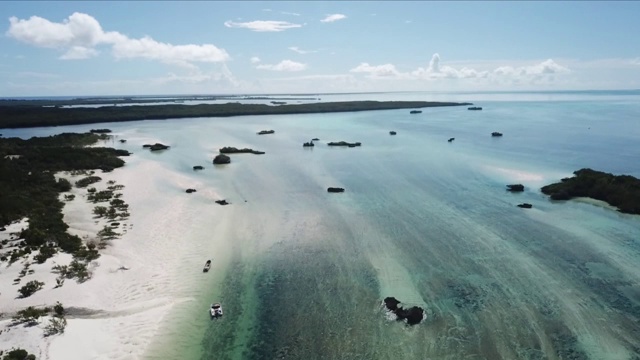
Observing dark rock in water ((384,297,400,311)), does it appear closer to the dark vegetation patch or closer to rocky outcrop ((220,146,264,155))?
the dark vegetation patch

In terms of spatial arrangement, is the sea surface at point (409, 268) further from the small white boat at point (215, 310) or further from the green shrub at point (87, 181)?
the green shrub at point (87, 181)

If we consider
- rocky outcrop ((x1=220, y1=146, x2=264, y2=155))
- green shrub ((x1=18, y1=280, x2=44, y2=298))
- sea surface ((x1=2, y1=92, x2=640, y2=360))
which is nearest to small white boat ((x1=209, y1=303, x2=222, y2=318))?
sea surface ((x1=2, y1=92, x2=640, y2=360))

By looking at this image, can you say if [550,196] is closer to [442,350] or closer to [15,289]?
[442,350]

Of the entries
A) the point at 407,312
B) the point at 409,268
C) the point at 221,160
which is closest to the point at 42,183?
the point at 221,160

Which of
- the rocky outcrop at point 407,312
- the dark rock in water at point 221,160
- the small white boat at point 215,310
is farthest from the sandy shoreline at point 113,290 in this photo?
the dark rock in water at point 221,160

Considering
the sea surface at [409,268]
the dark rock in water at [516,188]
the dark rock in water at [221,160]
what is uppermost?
the dark rock in water at [221,160]

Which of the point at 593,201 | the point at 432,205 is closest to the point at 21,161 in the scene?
the point at 432,205
